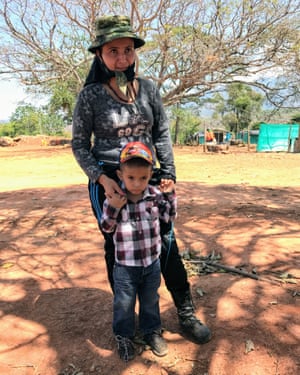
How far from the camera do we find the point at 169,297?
2.73 meters

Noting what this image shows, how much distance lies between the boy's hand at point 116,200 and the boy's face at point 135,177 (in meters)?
0.06

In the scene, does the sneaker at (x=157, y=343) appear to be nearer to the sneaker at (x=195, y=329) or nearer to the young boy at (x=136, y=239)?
the young boy at (x=136, y=239)

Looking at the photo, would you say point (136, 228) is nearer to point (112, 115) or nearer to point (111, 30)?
point (112, 115)

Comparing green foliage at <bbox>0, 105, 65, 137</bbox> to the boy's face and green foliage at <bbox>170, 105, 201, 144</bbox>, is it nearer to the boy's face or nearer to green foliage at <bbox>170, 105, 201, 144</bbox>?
green foliage at <bbox>170, 105, 201, 144</bbox>

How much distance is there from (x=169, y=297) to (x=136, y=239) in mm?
944

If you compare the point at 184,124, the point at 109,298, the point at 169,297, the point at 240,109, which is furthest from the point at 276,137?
the point at 184,124

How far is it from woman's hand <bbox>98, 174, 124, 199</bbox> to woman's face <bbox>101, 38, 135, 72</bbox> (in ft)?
1.92

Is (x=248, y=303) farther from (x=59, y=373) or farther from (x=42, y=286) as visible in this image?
(x=42, y=286)

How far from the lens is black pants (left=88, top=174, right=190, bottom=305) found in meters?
2.09

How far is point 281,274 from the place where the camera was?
298 centimetres

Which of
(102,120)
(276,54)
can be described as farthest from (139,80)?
(276,54)

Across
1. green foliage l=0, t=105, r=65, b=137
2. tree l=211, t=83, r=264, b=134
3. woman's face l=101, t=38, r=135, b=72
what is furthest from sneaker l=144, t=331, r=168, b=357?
green foliage l=0, t=105, r=65, b=137

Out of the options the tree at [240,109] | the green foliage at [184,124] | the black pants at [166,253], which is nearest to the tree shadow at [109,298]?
the black pants at [166,253]

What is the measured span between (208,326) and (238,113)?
139 feet
